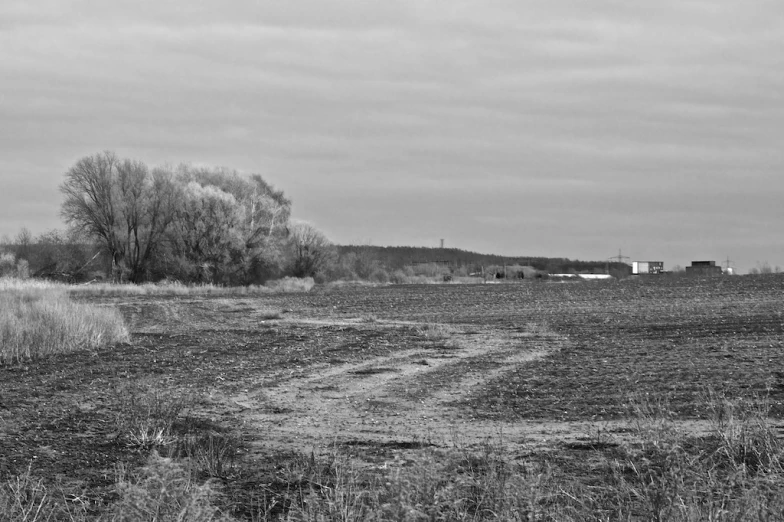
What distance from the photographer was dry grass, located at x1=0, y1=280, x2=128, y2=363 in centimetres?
1622

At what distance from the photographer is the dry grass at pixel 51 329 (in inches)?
639

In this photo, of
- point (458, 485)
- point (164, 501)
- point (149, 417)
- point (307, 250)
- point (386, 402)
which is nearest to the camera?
point (164, 501)

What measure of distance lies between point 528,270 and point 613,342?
290 ft

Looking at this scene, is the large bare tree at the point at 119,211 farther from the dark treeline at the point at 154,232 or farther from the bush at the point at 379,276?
the bush at the point at 379,276

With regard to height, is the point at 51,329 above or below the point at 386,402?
above

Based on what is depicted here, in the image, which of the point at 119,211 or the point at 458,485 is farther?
the point at 119,211

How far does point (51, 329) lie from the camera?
56.5 feet

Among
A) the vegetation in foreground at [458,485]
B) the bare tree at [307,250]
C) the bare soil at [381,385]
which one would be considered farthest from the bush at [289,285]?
the vegetation in foreground at [458,485]

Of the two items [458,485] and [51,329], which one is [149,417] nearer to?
[458,485]

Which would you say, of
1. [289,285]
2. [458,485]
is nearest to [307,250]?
[289,285]

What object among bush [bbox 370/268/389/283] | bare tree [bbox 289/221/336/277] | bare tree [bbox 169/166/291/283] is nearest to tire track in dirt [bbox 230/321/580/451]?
bare tree [bbox 169/166/291/283]

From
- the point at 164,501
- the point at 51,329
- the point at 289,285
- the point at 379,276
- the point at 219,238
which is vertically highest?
the point at 219,238

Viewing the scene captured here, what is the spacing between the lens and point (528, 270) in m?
108

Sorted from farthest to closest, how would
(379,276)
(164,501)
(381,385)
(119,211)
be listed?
(379,276) < (119,211) < (381,385) < (164,501)
